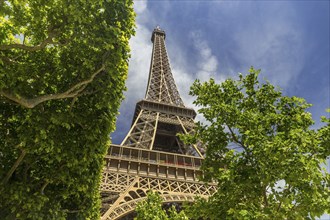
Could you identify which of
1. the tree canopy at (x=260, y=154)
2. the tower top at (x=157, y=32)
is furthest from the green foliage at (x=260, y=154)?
the tower top at (x=157, y=32)

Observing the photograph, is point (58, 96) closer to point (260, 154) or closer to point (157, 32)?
point (260, 154)

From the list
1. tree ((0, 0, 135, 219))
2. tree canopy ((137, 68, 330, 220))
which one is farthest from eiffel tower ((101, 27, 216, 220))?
tree ((0, 0, 135, 219))

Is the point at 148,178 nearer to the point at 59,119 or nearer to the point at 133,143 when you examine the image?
the point at 133,143

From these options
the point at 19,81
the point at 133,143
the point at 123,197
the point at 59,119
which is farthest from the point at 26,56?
the point at 133,143

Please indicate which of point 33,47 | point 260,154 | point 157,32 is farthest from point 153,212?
point 157,32

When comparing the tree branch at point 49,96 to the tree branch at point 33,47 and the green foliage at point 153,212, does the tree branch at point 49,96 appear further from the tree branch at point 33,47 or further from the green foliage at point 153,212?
the green foliage at point 153,212

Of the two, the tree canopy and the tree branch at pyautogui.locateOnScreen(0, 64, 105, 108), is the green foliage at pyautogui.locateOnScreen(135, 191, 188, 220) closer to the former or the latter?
the tree canopy

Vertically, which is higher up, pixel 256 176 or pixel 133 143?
pixel 133 143
